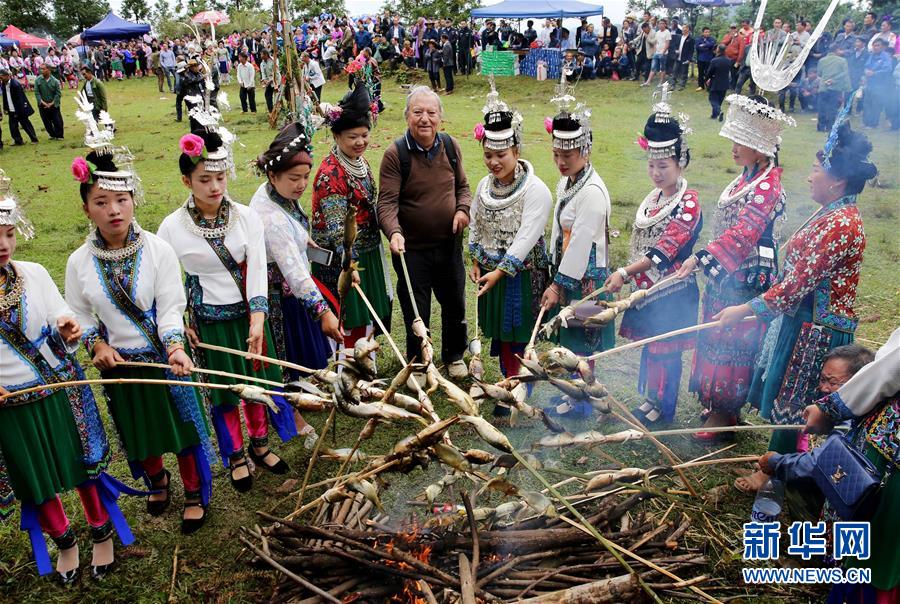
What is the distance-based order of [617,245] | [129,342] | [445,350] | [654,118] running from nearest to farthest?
1. [129,342]
2. [654,118]
3. [445,350]
4. [617,245]

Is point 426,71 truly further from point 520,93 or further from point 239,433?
point 239,433

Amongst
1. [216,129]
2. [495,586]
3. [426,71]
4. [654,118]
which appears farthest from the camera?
[426,71]

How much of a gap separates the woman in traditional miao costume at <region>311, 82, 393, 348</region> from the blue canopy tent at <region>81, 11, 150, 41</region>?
3270 cm

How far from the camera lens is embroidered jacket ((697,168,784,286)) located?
133 inches

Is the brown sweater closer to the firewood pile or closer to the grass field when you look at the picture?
the grass field

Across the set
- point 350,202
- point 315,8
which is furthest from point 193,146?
point 315,8

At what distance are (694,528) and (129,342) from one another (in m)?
2.83

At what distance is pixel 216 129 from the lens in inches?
127

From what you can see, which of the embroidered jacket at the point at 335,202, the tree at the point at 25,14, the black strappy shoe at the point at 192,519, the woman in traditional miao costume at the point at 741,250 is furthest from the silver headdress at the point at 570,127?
the tree at the point at 25,14

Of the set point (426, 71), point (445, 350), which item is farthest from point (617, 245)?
point (426, 71)

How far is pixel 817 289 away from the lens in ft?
10.4

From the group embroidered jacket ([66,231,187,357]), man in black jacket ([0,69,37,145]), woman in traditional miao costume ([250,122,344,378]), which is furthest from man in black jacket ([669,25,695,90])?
embroidered jacket ([66,231,187,357])

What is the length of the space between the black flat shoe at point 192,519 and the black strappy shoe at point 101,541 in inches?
13.7

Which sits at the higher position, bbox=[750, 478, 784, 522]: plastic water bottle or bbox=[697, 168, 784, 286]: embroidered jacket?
bbox=[697, 168, 784, 286]: embroidered jacket
